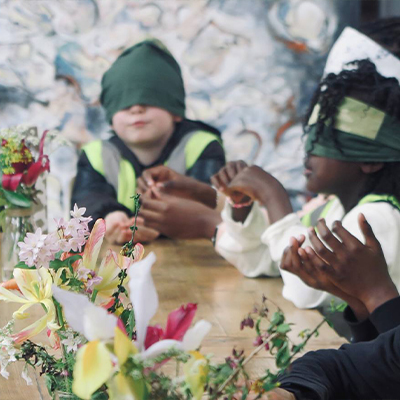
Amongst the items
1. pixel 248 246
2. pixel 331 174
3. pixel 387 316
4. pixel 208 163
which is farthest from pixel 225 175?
pixel 208 163

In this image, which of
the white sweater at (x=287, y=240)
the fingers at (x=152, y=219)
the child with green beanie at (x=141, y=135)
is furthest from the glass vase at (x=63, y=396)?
the child with green beanie at (x=141, y=135)

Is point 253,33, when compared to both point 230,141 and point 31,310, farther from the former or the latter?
point 31,310

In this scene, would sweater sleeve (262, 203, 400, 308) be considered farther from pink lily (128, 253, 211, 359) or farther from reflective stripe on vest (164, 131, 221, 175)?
reflective stripe on vest (164, 131, 221, 175)

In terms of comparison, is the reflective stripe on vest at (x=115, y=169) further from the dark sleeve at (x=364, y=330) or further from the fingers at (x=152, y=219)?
the dark sleeve at (x=364, y=330)

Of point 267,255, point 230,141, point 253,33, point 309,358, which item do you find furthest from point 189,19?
point 309,358

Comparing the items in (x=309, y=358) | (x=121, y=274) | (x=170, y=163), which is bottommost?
(x=170, y=163)

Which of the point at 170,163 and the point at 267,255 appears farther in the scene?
the point at 170,163

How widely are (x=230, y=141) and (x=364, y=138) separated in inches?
53.7

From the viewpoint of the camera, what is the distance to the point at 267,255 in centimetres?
167

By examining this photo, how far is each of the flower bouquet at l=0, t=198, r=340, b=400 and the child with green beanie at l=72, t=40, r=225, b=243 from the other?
1.74 m

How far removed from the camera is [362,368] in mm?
878

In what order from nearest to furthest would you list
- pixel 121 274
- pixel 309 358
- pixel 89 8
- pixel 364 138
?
pixel 121 274, pixel 309 358, pixel 364 138, pixel 89 8

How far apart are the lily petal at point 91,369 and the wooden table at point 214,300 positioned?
0.48 metres

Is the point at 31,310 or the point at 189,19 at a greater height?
the point at 189,19
